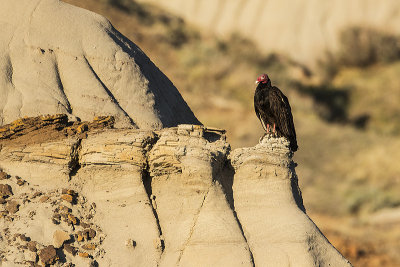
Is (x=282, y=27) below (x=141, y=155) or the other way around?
the other way around

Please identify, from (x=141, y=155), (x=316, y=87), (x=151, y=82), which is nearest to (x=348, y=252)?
(x=151, y=82)

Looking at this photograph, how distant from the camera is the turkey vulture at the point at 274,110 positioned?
46.7 ft

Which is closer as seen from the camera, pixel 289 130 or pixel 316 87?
pixel 289 130

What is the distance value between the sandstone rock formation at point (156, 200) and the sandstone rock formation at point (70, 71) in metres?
0.61

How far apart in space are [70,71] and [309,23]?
170 feet

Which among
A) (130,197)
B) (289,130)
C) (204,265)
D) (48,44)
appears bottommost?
(204,265)

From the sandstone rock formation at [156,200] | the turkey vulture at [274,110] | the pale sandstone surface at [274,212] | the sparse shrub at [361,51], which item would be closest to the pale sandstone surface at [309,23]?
the sparse shrub at [361,51]

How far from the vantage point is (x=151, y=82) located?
15.3 m

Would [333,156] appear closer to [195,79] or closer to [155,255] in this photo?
[195,79]

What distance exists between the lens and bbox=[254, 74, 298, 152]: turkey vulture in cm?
1423

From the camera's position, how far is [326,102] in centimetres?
5434

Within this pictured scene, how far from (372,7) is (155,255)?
55007 mm

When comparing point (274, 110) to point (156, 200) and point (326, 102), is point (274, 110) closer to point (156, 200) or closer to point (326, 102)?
point (156, 200)

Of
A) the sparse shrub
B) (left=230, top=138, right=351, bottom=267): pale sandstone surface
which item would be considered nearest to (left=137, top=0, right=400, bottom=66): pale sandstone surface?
the sparse shrub
